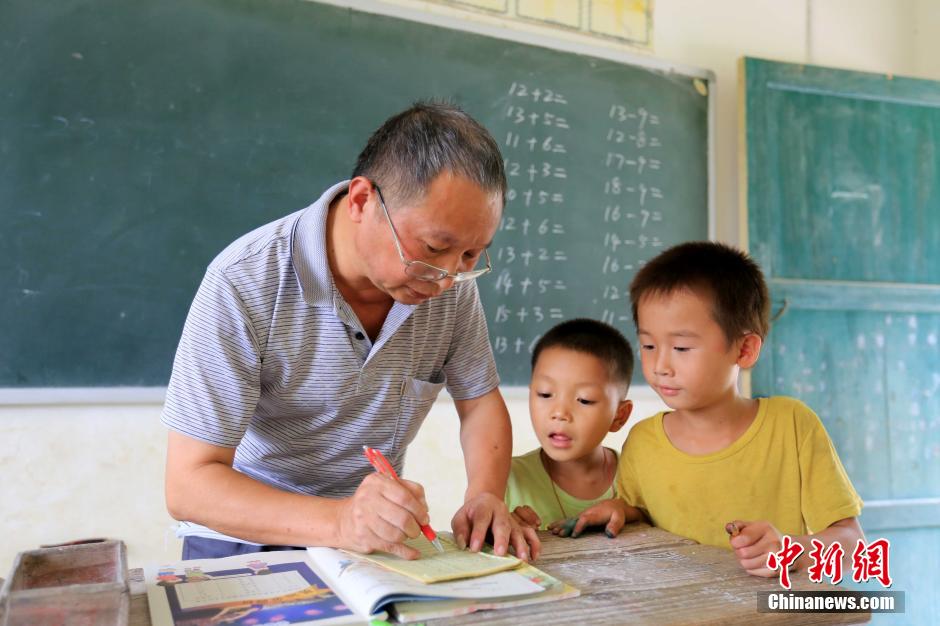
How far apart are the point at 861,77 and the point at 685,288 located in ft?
7.19

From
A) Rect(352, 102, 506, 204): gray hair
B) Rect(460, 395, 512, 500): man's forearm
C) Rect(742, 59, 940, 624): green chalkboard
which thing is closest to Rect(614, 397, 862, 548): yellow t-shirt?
Rect(460, 395, 512, 500): man's forearm

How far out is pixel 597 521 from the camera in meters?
1.23

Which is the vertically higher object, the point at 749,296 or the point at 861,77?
the point at 861,77

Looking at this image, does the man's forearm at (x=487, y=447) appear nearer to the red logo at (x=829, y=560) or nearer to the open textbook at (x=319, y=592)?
the open textbook at (x=319, y=592)

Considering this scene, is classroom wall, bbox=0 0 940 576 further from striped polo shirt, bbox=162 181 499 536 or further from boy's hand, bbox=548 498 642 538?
boy's hand, bbox=548 498 642 538

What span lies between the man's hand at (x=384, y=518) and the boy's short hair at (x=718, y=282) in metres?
0.70

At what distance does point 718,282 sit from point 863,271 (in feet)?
6.47

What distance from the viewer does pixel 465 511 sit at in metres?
1.16

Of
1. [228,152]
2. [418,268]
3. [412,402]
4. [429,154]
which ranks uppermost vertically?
[228,152]

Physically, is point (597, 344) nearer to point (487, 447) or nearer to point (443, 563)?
point (487, 447)

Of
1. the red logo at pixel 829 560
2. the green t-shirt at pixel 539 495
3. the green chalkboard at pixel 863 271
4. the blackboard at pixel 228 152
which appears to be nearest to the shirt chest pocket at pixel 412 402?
the green t-shirt at pixel 539 495

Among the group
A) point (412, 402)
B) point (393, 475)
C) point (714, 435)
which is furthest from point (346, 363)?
point (714, 435)

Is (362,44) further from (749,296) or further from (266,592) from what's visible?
(266,592)

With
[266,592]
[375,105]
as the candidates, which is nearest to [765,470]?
[266,592]
